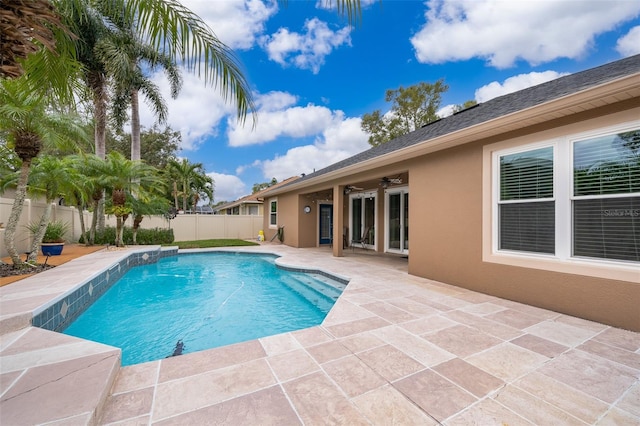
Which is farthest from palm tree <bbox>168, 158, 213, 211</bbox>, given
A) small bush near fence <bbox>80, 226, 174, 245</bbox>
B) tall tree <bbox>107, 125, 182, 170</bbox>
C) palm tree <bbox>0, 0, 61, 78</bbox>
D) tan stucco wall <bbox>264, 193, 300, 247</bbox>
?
palm tree <bbox>0, 0, 61, 78</bbox>

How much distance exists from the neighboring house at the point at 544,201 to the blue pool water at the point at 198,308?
9.63 feet

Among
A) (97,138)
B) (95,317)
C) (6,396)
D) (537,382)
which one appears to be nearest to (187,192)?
(97,138)

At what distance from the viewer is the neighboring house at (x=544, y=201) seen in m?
3.58

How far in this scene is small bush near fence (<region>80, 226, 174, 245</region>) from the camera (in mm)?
11695

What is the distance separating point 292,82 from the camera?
1242 cm

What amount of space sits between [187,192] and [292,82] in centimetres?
1815

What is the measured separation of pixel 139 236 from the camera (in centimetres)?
1261

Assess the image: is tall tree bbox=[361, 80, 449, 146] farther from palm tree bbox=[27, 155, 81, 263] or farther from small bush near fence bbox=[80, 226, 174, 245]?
palm tree bbox=[27, 155, 81, 263]

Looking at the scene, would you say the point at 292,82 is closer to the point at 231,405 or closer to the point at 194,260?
the point at 194,260

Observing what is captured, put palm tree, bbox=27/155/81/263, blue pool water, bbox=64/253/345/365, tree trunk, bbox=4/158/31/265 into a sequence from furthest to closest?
palm tree, bbox=27/155/81/263
tree trunk, bbox=4/158/31/265
blue pool water, bbox=64/253/345/365

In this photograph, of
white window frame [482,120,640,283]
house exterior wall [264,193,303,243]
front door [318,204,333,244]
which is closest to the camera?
white window frame [482,120,640,283]

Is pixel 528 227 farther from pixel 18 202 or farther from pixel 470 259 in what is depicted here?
pixel 18 202

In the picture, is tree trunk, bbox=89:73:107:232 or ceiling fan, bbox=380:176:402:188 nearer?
ceiling fan, bbox=380:176:402:188

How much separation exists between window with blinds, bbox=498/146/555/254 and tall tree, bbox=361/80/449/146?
62.2 ft
